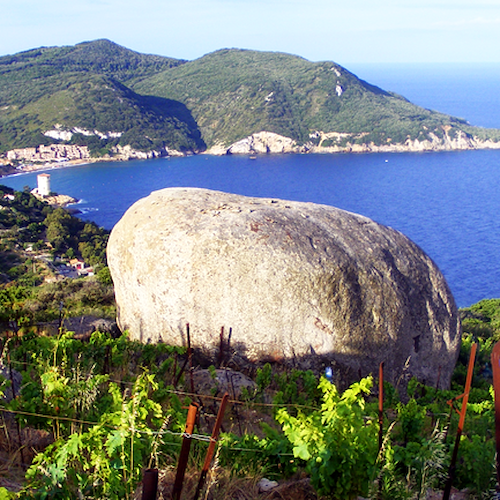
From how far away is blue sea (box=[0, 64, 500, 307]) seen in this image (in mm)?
78438

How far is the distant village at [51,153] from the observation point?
470 ft

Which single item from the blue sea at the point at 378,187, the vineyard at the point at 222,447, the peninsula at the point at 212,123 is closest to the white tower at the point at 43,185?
the blue sea at the point at 378,187

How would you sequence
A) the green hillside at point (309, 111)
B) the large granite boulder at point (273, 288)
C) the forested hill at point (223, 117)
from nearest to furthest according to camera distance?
the large granite boulder at point (273, 288) → the forested hill at point (223, 117) → the green hillside at point (309, 111)

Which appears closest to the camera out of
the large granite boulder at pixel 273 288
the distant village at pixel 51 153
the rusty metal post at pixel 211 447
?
the rusty metal post at pixel 211 447

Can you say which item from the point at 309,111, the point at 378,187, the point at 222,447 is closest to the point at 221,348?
the point at 222,447

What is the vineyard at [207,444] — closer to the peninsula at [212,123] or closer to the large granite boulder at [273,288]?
the large granite boulder at [273,288]

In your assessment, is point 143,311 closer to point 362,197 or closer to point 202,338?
point 202,338

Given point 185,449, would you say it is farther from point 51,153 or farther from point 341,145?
point 341,145

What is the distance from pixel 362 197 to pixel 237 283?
109344mm

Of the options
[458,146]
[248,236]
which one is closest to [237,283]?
[248,236]

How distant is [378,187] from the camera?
120500 millimetres

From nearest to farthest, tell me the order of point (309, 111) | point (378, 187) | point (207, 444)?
point (207, 444) → point (378, 187) → point (309, 111)

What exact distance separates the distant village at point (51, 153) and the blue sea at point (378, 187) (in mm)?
9462

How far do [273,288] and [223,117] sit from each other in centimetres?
17897
